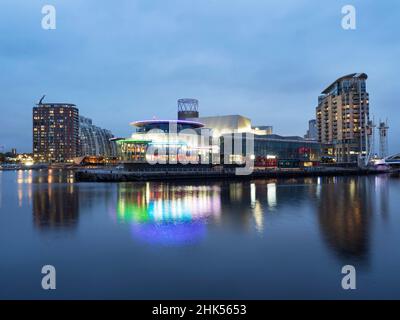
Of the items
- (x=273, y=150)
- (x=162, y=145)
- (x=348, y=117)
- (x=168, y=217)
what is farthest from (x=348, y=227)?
(x=348, y=117)

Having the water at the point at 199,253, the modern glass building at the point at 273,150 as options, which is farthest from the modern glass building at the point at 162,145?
the water at the point at 199,253

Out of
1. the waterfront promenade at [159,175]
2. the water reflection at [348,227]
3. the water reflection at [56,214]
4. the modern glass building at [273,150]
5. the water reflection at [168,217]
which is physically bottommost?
the water reflection at [348,227]

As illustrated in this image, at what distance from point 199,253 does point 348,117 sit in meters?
178

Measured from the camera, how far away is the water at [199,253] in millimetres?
11281

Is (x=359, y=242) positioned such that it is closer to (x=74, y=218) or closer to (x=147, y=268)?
(x=147, y=268)

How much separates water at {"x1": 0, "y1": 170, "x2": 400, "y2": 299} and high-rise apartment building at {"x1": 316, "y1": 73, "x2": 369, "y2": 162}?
15446 centimetres

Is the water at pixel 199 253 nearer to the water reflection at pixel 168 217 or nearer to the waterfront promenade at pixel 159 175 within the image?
the water reflection at pixel 168 217

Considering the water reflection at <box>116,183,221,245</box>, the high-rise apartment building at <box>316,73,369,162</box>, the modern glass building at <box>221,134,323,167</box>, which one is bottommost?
the water reflection at <box>116,183,221,245</box>

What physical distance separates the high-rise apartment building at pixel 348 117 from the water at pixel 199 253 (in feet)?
507

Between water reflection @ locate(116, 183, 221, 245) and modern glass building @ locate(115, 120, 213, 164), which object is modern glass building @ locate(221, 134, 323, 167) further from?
water reflection @ locate(116, 183, 221, 245)

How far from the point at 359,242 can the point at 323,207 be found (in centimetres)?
1277

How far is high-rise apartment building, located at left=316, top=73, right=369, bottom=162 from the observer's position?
166m

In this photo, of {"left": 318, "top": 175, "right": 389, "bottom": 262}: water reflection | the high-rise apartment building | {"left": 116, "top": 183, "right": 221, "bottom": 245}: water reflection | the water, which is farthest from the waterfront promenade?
the high-rise apartment building
